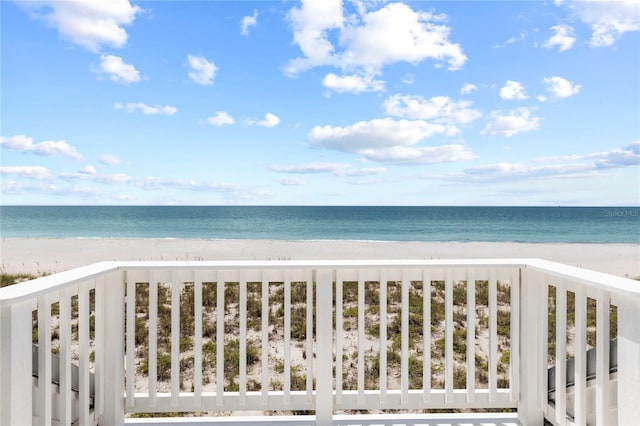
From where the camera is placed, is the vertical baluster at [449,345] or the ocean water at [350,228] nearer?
the vertical baluster at [449,345]

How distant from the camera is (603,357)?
140 cm

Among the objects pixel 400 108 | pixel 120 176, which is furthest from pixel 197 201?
pixel 400 108

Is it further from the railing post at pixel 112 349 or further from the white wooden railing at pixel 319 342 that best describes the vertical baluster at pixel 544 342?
the railing post at pixel 112 349

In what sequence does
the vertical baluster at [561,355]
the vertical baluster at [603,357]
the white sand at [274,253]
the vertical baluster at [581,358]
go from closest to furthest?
the vertical baluster at [603,357]
the vertical baluster at [581,358]
the vertical baluster at [561,355]
the white sand at [274,253]

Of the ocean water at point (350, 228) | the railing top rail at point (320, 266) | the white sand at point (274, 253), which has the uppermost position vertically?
the railing top rail at point (320, 266)

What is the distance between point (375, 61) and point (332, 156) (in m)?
11.4

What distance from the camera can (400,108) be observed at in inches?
1125

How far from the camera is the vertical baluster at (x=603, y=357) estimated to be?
1.39 metres

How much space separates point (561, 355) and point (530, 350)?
23 centimetres

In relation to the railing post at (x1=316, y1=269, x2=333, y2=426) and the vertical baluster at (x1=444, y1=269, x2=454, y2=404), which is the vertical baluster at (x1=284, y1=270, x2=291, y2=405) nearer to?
the railing post at (x1=316, y1=269, x2=333, y2=426)

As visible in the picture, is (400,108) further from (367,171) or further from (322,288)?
(322,288)

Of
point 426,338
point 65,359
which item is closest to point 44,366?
point 65,359

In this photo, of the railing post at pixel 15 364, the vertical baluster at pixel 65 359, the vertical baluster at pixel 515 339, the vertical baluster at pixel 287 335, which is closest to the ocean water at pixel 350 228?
A: the vertical baluster at pixel 515 339

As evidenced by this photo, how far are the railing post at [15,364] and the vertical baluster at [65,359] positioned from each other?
0.70ft
